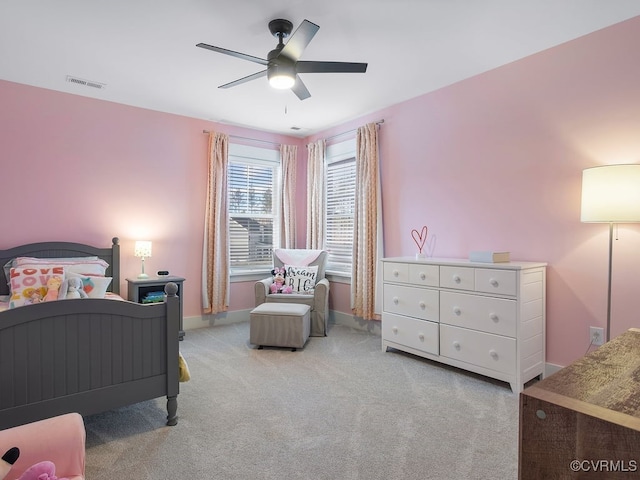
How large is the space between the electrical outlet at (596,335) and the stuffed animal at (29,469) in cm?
314

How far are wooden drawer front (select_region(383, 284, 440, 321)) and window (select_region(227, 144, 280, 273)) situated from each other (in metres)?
2.21

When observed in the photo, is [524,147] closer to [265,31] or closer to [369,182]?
[369,182]

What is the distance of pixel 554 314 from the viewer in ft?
9.29

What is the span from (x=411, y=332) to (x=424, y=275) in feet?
1.76

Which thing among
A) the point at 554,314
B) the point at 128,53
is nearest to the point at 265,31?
the point at 128,53

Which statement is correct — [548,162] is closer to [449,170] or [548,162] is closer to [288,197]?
[449,170]

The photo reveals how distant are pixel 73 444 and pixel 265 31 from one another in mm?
2575

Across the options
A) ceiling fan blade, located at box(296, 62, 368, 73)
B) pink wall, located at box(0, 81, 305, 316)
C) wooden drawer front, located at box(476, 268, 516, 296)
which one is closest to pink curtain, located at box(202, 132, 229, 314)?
pink wall, located at box(0, 81, 305, 316)

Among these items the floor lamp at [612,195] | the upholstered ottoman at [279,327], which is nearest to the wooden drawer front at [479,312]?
the floor lamp at [612,195]

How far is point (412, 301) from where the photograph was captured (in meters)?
3.29

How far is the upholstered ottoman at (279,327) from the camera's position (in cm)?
354

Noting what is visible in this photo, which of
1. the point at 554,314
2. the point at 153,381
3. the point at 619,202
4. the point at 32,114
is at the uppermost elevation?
the point at 32,114

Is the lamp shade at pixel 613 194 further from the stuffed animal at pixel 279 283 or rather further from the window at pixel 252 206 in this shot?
the window at pixel 252 206

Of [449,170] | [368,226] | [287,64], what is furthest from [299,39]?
[368,226]
